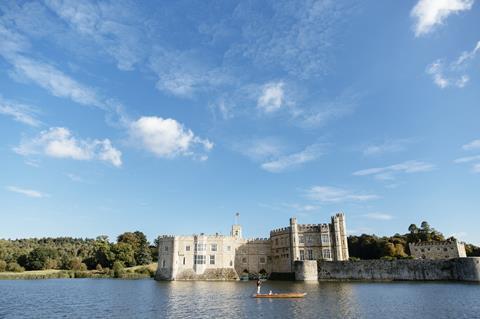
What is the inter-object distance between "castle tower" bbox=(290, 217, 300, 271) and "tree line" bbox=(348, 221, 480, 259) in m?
21.0

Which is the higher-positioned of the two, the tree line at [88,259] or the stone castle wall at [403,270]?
the tree line at [88,259]

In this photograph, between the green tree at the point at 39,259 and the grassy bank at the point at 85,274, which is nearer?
the grassy bank at the point at 85,274

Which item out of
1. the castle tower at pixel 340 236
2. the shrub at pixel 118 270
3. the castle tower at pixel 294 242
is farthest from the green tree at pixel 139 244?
the castle tower at pixel 340 236

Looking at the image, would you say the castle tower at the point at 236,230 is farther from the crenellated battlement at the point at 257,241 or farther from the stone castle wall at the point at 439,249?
the stone castle wall at the point at 439,249

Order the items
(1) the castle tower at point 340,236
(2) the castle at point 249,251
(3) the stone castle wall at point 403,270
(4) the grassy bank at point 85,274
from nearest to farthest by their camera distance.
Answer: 1. (3) the stone castle wall at point 403,270
2. (1) the castle tower at point 340,236
3. (2) the castle at point 249,251
4. (4) the grassy bank at point 85,274

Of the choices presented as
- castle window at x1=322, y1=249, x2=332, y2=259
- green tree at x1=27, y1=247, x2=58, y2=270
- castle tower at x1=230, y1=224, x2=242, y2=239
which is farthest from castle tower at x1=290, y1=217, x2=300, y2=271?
green tree at x1=27, y1=247, x2=58, y2=270

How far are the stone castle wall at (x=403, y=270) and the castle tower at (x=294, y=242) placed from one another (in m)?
6.53

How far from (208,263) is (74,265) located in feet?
141

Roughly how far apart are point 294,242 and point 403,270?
64.6 feet

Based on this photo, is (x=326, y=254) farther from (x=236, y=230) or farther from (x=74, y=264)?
(x=74, y=264)

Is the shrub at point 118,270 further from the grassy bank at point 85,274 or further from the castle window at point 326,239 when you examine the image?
the castle window at point 326,239

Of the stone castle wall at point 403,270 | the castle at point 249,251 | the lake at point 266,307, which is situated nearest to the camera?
the lake at point 266,307

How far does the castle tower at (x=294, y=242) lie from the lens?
6775 cm

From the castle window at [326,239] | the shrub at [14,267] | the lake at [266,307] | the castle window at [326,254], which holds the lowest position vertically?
the lake at [266,307]
